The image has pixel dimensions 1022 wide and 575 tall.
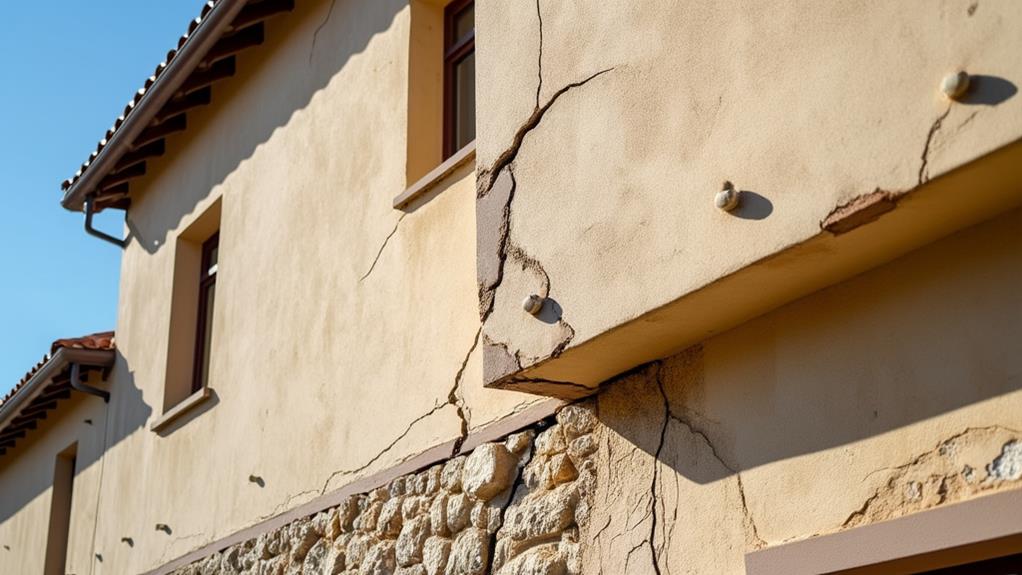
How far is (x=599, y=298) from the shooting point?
4.90 meters

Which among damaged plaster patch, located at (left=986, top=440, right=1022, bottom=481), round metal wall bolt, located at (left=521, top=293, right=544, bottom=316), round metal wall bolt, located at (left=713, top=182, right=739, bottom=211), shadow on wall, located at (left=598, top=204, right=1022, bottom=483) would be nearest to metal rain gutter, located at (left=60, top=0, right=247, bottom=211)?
round metal wall bolt, located at (left=521, top=293, right=544, bottom=316)

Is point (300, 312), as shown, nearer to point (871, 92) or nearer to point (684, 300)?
point (684, 300)

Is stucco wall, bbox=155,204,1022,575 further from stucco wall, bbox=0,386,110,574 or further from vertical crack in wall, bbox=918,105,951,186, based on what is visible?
stucco wall, bbox=0,386,110,574

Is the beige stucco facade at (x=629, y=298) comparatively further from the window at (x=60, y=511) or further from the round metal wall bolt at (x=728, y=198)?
the window at (x=60, y=511)

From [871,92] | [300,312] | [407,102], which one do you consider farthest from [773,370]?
[300,312]

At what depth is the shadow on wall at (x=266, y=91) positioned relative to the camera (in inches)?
323

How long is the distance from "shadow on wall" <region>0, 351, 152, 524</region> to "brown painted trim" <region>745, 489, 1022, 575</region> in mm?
7138

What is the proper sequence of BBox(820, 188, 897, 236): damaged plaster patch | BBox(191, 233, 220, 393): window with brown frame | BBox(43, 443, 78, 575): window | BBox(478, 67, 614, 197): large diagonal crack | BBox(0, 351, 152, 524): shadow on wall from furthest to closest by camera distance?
1. BBox(43, 443, 78, 575): window
2. BBox(0, 351, 152, 524): shadow on wall
3. BBox(191, 233, 220, 393): window with brown frame
4. BBox(478, 67, 614, 197): large diagonal crack
5. BBox(820, 188, 897, 236): damaged plaster patch

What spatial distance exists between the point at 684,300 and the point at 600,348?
1.76ft

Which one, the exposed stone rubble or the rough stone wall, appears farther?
the exposed stone rubble

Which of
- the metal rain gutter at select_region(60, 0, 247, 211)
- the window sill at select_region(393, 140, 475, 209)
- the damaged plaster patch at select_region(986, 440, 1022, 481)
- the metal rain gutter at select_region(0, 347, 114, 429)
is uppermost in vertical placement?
the metal rain gutter at select_region(60, 0, 247, 211)

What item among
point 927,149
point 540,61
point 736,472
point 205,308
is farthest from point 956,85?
point 205,308

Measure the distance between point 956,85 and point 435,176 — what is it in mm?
3459

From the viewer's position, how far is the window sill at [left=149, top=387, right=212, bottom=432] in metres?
9.08
